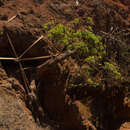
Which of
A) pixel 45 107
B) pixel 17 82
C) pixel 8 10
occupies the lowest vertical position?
pixel 45 107

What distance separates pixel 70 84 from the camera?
4.72 m

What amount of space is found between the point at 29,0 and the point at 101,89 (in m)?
3.66

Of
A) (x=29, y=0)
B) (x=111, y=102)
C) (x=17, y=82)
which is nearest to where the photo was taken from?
(x=17, y=82)

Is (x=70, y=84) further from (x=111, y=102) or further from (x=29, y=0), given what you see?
(x=29, y=0)

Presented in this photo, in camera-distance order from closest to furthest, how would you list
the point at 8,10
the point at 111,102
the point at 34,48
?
the point at 34,48 → the point at 8,10 → the point at 111,102

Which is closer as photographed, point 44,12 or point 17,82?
point 17,82

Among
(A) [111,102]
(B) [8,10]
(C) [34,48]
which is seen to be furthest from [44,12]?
(A) [111,102]

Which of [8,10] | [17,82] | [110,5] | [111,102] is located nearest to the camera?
[17,82]

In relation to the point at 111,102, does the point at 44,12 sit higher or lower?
higher

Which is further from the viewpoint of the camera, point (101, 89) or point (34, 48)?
point (101, 89)

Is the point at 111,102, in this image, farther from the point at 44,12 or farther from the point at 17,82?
the point at 44,12

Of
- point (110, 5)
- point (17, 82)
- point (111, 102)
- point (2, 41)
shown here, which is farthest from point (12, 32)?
point (110, 5)

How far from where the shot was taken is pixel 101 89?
5.33m

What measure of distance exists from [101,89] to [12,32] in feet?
9.56
